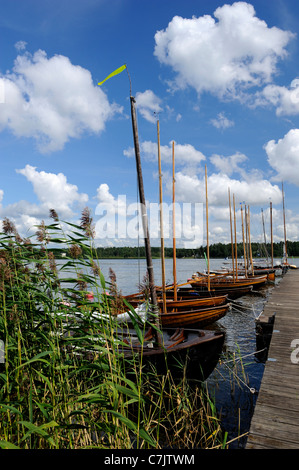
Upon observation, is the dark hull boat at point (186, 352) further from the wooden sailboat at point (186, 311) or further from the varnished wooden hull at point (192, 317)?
the varnished wooden hull at point (192, 317)

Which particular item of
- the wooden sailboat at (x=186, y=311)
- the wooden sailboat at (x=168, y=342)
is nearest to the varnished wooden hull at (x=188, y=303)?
the wooden sailboat at (x=186, y=311)

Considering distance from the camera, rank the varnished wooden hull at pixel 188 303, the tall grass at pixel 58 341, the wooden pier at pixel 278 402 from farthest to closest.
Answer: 1. the varnished wooden hull at pixel 188 303
2. the wooden pier at pixel 278 402
3. the tall grass at pixel 58 341

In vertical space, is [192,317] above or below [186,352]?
below

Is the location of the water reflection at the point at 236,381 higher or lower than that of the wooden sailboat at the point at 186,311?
lower

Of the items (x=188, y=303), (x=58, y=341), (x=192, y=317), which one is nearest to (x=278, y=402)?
(x=58, y=341)

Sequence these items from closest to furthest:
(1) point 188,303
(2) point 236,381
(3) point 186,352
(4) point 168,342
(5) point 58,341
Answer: (5) point 58,341
(3) point 186,352
(4) point 168,342
(2) point 236,381
(1) point 188,303

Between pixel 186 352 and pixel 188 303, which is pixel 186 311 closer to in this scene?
pixel 188 303

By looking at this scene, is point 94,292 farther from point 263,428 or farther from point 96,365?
point 263,428

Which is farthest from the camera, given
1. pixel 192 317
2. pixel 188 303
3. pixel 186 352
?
pixel 188 303

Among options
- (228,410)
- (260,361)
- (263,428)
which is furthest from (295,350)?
(260,361)

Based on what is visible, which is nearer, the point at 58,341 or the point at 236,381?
the point at 58,341

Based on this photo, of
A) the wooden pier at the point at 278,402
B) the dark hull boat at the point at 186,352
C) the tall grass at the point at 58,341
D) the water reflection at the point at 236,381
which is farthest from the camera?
the dark hull boat at the point at 186,352
